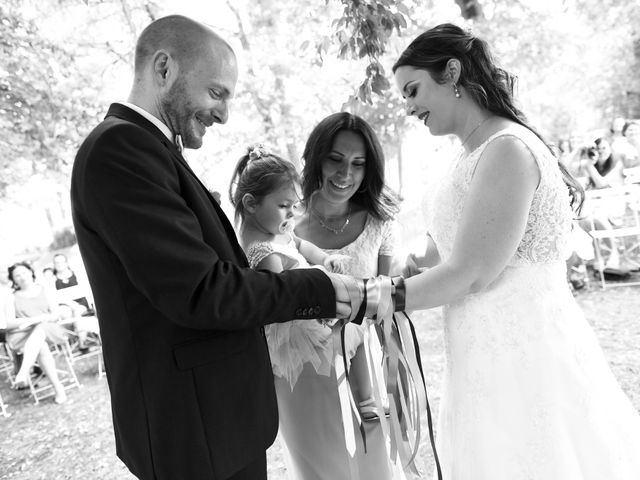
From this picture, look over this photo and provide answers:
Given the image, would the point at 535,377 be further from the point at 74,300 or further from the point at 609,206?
the point at 74,300

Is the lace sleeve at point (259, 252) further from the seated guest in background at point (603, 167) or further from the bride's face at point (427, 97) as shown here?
the seated guest in background at point (603, 167)

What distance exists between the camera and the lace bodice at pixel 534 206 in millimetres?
1871

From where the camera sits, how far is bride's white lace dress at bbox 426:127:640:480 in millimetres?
1970

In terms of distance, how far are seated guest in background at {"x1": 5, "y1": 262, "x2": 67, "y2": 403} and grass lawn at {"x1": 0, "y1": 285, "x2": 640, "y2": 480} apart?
41cm

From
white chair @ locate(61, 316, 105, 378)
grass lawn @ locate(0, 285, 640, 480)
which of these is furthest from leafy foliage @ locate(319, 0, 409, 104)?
white chair @ locate(61, 316, 105, 378)

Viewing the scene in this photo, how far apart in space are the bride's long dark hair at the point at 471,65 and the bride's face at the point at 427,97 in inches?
1.2

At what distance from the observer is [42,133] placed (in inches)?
333

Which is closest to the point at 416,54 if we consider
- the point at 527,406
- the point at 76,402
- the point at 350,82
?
the point at 527,406

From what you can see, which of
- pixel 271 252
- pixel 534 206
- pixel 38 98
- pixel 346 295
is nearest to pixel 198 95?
pixel 346 295

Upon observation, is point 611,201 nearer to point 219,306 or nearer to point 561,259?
point 561,259

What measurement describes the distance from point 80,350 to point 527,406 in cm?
838

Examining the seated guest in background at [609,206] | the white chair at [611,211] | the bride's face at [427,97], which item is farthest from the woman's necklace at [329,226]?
the seated guest in background at [609,206]

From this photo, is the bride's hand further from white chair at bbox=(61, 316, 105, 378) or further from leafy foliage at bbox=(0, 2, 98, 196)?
leafy foliage at bbox=(0, 2, 98, 196)

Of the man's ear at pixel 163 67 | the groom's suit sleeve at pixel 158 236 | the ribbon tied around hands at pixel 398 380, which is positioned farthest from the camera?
the ribbon tied around hands at pixel 398 380
